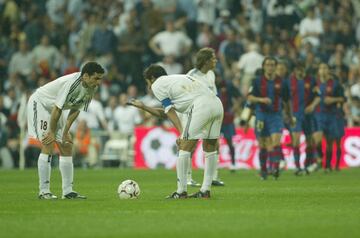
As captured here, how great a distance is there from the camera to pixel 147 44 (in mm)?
32688

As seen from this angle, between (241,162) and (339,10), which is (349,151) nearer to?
(241,162)

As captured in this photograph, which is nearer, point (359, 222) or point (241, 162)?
point (359, 222)

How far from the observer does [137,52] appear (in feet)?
107

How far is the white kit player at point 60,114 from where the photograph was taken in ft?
48.6

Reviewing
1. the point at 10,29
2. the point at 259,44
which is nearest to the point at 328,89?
the point at 259,44

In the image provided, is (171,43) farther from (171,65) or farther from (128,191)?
(128,191)

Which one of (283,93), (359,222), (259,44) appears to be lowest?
(359,222)

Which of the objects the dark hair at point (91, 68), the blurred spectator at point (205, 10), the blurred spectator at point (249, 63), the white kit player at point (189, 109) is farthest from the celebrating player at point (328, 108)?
the dark hair at point (91, 68)

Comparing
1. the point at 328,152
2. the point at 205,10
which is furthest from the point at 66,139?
the point at 205,10

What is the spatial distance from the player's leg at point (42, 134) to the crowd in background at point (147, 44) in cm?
1458

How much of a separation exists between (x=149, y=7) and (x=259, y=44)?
3.96 metres

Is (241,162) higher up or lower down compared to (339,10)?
lower down

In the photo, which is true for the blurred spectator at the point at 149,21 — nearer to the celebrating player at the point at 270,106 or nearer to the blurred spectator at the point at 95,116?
the blurred spectator at the point at 95,116

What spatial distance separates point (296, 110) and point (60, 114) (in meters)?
11.0
